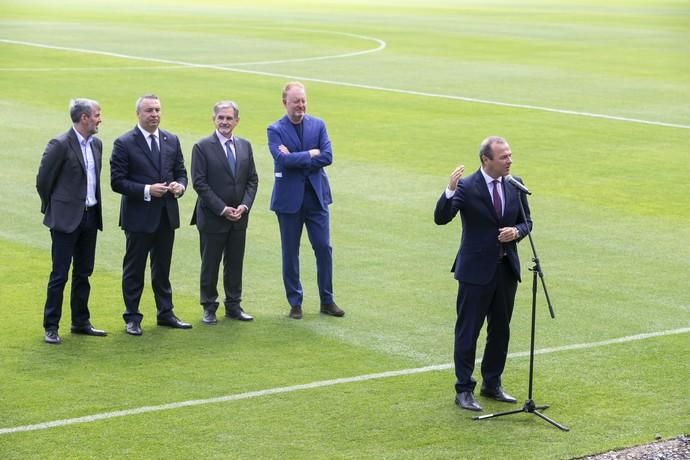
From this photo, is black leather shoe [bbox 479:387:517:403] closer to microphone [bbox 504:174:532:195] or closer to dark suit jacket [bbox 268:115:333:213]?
microphone [bbox 504:174:532:195]

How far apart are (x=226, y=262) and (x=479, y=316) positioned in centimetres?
395

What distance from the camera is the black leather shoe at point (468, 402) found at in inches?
466

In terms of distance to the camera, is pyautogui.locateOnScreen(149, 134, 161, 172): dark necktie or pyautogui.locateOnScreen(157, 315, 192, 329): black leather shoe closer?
pyautogui.locateOnScreen(149, 134, 161, 172): dark necktie

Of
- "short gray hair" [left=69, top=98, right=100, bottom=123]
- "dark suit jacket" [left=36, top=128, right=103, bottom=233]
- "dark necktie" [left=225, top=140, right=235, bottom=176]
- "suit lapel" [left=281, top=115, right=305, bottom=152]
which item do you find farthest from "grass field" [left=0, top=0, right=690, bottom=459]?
"short gray hair" [left=69, top=98, right=100, bottom=123]

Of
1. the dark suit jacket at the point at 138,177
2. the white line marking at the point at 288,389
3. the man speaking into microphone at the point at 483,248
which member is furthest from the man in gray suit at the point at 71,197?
the man speaking into microphone at the point at 483,248

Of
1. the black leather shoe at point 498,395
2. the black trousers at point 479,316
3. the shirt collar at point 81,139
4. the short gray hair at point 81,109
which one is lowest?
the black leather shoe at point 498,395

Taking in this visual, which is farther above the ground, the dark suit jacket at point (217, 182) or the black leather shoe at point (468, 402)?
the dark suit jacket at point (217, 182)

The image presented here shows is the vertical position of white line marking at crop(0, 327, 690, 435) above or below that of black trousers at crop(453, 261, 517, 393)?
below

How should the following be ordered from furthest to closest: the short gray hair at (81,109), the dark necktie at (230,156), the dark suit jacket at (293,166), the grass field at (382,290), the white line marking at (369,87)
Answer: the white line marking at (369,87), the dark suit jacket at (293,166), the dark necktie at (230,156), the short gray hair at (81,109), the grass field at (382,290)

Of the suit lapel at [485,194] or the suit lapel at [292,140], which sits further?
the suit lapel at [292,140]

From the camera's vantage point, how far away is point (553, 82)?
38.7m

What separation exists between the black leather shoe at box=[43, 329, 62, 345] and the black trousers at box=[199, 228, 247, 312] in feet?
5.39

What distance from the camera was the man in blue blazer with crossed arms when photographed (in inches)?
591

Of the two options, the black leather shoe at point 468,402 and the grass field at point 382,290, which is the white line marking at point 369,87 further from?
the black leather shoe at point 468,402
